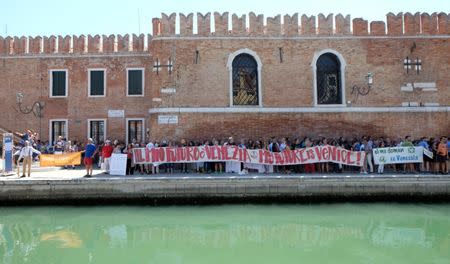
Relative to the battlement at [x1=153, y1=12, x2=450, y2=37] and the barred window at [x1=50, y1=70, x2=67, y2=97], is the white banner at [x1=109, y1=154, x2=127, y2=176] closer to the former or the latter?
the battlement at [x1=153, y1=12, x2=450, y2=37]

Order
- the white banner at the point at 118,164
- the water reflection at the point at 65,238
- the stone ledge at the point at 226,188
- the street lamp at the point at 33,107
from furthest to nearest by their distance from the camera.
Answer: the street lamp at the point at 33,107
the white banner at the point at 118,164
the stone ledge at the point at 226,188
the water reflection at the point at 65,238

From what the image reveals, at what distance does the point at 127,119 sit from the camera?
1773 centimetres

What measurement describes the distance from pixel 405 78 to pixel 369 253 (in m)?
9.52

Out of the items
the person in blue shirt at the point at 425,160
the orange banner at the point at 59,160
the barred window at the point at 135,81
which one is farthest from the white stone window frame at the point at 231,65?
the orange banner at the point at 59,160

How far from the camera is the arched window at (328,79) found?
15.4 m

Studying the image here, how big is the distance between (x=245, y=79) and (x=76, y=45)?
7888 millimetres

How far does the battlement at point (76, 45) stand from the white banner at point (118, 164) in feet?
22.5

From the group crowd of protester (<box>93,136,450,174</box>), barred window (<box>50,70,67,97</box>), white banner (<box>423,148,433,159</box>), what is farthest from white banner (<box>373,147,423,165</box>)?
barred window (<box>50,70,67,97</box>)

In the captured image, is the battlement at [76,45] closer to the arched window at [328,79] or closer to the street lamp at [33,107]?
the street lamp at [33,107]

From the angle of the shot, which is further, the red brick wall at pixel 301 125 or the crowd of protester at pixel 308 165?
the red brick wall at pixel 301 125

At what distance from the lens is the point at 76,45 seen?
1789cm

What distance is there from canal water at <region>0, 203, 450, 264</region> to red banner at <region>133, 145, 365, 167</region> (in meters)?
1.93

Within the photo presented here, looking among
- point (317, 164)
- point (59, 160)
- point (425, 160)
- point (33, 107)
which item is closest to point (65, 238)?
point (59, 160)

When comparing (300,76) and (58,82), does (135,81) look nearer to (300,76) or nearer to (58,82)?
(58,82)
